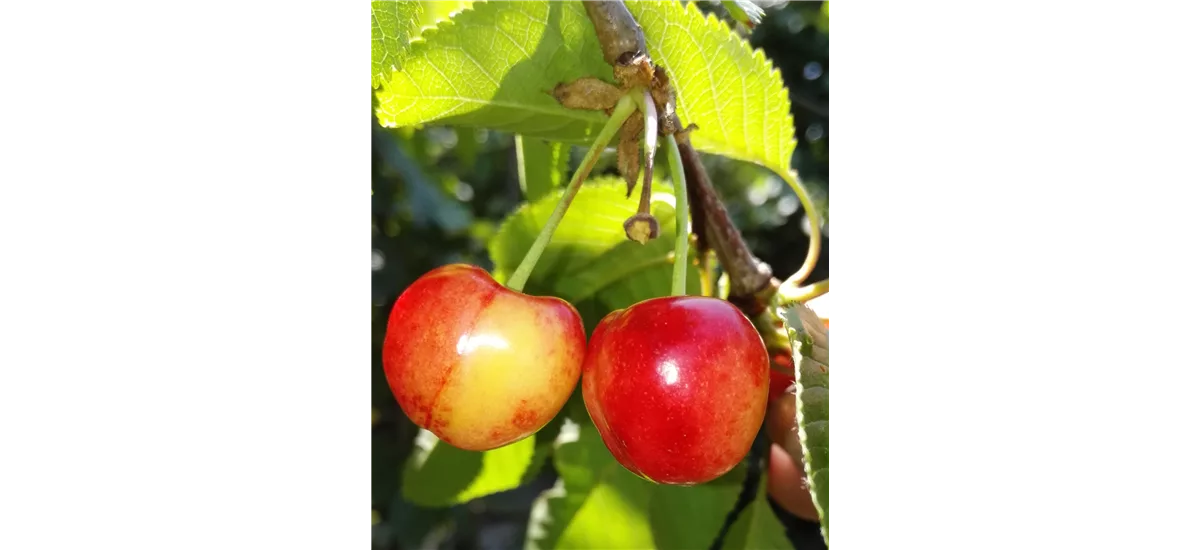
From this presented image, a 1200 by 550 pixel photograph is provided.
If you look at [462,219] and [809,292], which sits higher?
[809,292]

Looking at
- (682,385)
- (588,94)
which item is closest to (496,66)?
(588,94)

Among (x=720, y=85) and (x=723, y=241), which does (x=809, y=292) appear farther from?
(x=720, y=85)

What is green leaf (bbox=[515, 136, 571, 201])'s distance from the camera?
2.81 ft

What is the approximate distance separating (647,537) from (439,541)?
114 cm

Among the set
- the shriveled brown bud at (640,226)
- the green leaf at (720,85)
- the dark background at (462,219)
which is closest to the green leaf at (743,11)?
the green leaf at (720,85)

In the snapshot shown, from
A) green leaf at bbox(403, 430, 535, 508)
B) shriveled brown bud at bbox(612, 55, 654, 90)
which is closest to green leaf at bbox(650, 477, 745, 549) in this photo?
green leaf at bbox(403, 430, 535, 508)

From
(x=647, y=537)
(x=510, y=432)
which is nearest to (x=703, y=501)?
(x=647, y=537)

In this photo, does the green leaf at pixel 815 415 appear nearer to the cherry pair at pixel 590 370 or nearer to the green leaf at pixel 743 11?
the cherry pair at pixel 590 370

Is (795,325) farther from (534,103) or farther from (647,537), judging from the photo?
(647,537)

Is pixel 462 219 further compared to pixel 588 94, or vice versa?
pixel 462 219

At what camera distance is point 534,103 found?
2.24 feet

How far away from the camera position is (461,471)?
90 centimetres

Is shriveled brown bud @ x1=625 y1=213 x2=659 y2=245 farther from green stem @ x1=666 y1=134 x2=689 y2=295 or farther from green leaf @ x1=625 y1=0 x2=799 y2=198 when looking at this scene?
green leaf @ x1=625 y1=0 x2=799 y2=198

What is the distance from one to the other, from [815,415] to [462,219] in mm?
1330
